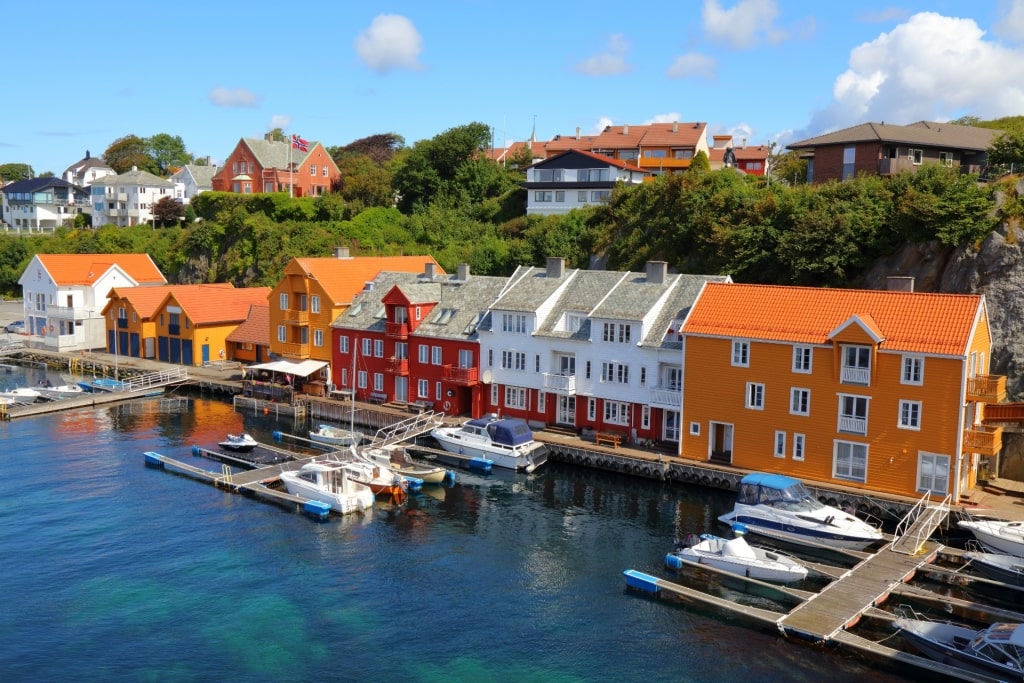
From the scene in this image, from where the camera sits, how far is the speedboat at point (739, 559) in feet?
105

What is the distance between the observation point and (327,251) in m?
89.3

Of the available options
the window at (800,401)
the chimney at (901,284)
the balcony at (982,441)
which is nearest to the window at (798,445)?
the window at (800,401)

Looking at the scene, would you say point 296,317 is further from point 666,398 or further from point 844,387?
point 844,387

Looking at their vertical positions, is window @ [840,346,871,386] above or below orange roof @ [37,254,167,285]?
below

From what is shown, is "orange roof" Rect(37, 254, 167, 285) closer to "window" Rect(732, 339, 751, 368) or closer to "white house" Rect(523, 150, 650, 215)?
"white house" Rect(523, 150, 650, 215)

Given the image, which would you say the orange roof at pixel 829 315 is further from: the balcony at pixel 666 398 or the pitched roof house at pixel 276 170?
the pitched roof house at pixel 276 170

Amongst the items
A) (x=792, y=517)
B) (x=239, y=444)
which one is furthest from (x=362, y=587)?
(x=239, y=444)

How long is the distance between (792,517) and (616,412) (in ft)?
45.1

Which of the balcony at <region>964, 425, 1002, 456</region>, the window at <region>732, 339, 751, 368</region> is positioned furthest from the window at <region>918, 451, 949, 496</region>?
the window at <region>732, 339, 751, 368</region>

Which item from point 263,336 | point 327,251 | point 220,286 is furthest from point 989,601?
point 327,251

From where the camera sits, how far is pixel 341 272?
63.9 metres

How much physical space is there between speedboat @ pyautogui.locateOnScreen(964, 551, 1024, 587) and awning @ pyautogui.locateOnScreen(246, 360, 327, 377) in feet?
136

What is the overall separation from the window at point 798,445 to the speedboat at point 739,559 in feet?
26.2

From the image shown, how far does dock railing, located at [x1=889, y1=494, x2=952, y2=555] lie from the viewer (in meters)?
33.4
